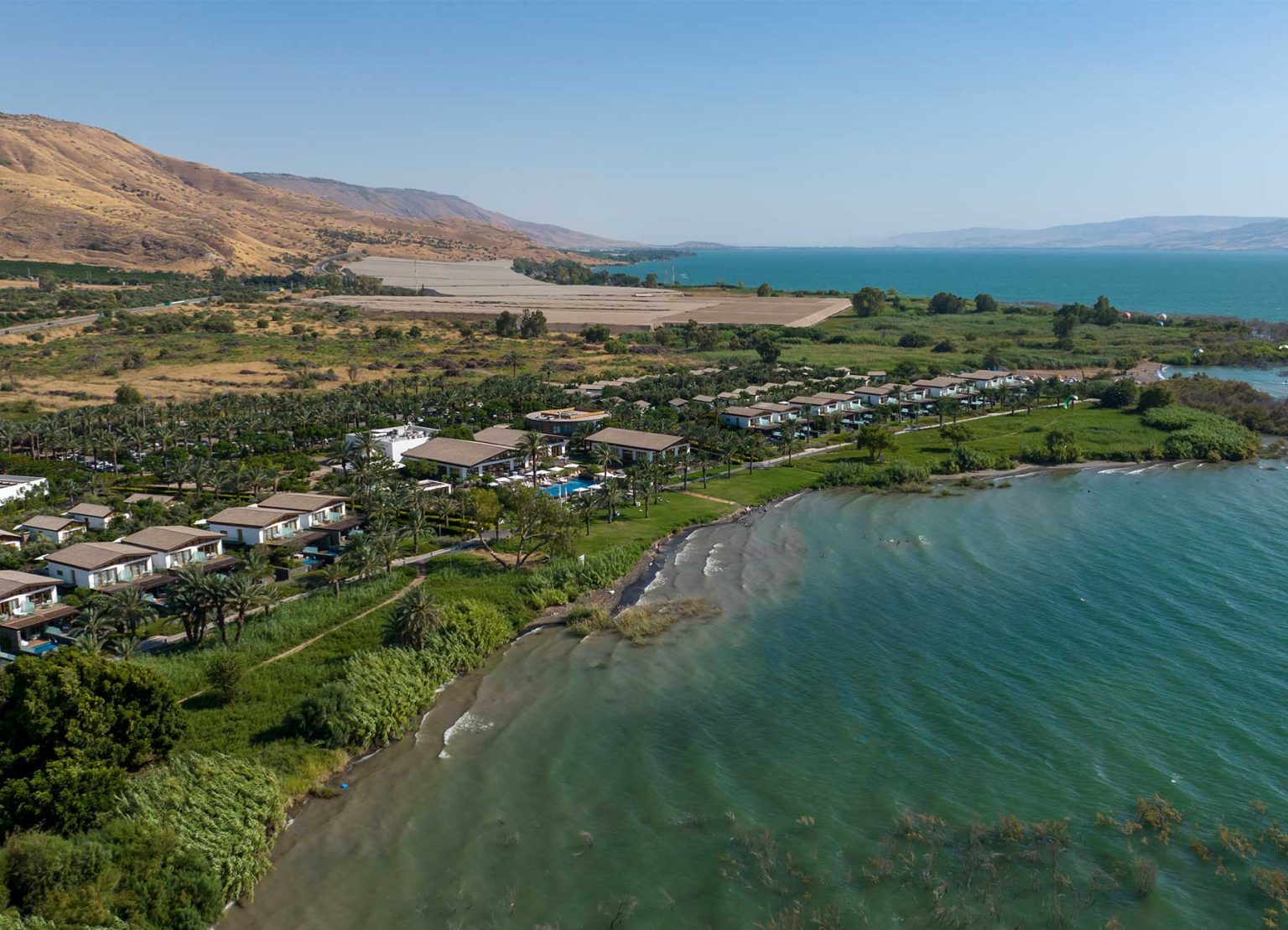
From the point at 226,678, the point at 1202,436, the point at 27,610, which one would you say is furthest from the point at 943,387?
the point at 27,610

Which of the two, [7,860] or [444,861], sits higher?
[7,860]

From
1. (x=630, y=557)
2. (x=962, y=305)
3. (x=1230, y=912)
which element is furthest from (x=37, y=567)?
(x=962, y=305)

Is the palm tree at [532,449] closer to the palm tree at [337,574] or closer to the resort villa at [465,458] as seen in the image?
the resort villa at [465,458]

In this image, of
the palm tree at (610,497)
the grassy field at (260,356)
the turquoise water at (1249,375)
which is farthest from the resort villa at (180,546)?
the turquoise water at (1249,375)

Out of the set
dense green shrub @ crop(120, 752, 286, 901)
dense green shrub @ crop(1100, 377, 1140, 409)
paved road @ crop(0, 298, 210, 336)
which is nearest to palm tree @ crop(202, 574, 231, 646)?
dense green shrub @ crop(120, 752, 286, 901)

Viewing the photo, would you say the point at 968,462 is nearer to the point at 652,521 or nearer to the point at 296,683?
the point at 652,521

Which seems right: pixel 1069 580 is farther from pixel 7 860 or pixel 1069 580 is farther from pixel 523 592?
pixel 7 860
